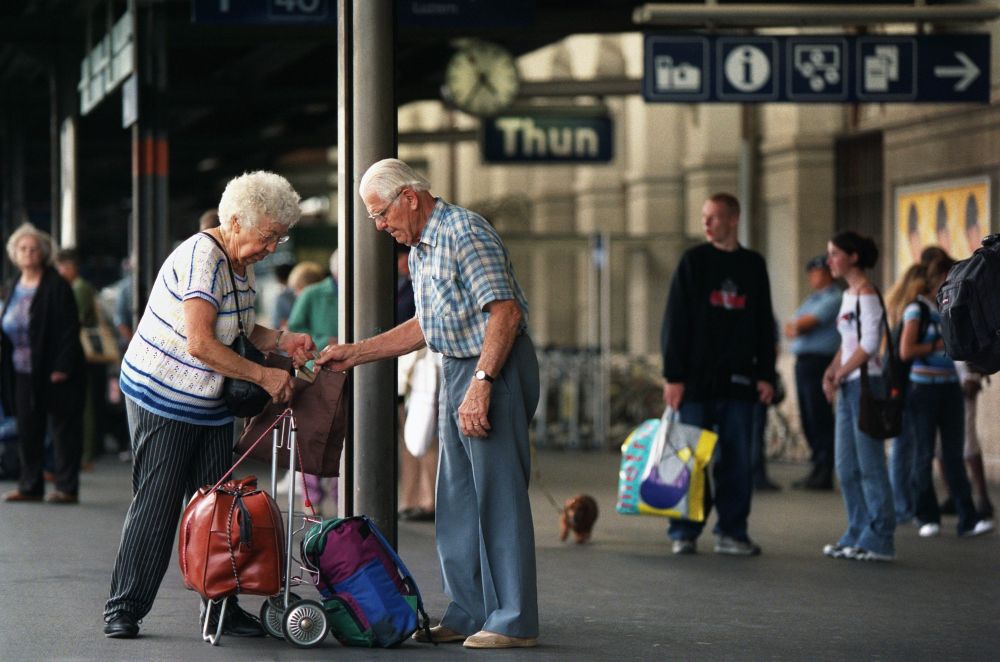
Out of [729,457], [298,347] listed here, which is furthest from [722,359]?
[298,347]

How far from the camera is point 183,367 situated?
700 centimetres

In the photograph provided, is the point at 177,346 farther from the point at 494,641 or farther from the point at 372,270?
the point at 494,641

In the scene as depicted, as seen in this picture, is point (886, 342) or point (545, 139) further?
point (545, 139)

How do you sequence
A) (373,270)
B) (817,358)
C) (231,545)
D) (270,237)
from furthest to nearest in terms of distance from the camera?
(817,358) < (373,270) < (270,237) < (231,545)

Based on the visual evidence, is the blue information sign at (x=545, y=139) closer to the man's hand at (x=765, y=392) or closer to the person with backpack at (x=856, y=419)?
the person with backpack at (x=856, y=419)

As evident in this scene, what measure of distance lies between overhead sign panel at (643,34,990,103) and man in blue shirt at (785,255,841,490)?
1.68 metres

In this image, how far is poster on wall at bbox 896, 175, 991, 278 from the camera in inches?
621

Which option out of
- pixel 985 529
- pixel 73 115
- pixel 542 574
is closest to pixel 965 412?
pixel 985 529

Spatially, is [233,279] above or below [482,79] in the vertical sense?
below

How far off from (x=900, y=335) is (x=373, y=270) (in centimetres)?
450

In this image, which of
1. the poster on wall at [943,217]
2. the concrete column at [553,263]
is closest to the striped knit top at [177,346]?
the poster on wall at [943,217]

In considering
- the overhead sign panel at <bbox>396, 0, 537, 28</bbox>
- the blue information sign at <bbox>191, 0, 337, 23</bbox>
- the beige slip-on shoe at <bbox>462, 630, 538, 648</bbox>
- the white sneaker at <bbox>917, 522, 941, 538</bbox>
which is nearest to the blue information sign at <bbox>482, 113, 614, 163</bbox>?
the overhead sign panel at <bbox>396, 0, 537, 28</bbox>

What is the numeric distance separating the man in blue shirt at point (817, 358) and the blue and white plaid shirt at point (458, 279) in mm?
7931

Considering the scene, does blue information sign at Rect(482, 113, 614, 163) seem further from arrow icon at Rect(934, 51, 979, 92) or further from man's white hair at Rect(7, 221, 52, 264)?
man's white hair at Rect(7, 221, 52, 264)
